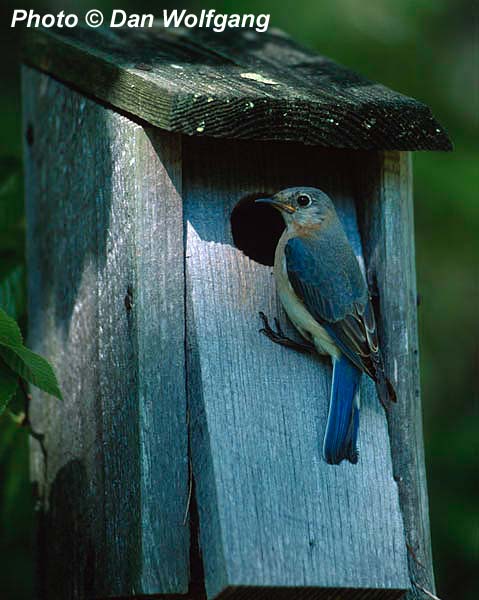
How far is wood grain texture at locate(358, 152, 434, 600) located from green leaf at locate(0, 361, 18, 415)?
1170 millimetres

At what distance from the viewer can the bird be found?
3.51m

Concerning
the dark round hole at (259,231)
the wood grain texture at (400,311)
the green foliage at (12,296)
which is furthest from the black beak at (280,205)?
the green foliage at (12,296)

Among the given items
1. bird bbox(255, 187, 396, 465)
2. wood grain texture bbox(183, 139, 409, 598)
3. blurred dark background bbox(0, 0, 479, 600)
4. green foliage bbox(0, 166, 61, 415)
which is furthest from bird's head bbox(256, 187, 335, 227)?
blurred dark background bbox(0, 0, 479, 600)

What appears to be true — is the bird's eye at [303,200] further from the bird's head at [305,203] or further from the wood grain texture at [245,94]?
the wood grain texture at [245,94]

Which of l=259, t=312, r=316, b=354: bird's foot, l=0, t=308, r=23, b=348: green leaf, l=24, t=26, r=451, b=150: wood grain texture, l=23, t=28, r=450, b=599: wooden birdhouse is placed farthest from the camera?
l=259, t=312, r=316, b=354: bird's foot

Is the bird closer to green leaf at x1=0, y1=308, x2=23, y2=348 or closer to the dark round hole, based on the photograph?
the dark round hole

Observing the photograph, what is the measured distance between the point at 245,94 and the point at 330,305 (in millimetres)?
723

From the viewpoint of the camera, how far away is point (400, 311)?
Result: 12.6 feet

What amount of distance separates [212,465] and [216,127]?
37.2 inches

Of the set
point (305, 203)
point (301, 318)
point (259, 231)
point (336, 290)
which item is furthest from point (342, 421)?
point (259, 231)

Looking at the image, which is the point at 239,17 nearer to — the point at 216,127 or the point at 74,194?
the point at 74,194

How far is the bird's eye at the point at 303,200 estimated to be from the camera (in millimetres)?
3867

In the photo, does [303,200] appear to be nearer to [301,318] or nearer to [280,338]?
[301,318]

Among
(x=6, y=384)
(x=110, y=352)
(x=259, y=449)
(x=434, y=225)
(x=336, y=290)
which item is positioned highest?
(x=434, y=225)
